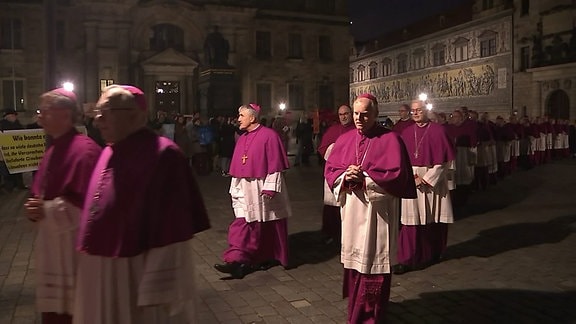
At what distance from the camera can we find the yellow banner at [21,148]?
24.2 ft

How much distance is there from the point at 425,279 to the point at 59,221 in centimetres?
443

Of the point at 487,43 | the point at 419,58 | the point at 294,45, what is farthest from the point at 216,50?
the point at 419,58

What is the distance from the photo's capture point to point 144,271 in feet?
10.1

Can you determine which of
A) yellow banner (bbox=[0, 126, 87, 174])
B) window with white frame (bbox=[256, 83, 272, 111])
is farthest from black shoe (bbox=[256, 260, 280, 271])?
window with white frame (bbox=[256, 83, 272, 111])

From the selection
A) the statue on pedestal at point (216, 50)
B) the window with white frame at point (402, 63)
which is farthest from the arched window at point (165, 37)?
the window with white frame at point (402, 63)

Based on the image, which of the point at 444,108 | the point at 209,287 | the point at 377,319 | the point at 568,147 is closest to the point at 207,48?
the point at 568,147

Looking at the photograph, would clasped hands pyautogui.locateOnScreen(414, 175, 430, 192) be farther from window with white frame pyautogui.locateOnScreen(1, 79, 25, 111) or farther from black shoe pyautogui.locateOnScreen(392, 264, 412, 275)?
window with white frame pyautogui.locateOnScreen(1, 79, 25, 111)

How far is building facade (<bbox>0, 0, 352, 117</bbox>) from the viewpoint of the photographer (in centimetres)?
3488

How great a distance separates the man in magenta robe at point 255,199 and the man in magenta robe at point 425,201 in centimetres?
152

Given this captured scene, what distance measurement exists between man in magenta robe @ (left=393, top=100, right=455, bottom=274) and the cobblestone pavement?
22 cm

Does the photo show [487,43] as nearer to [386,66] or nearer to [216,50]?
[386,66]

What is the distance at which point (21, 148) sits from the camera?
755cm

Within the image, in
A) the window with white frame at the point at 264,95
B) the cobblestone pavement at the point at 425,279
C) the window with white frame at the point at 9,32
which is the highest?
the window with white frame at the point at 9,32

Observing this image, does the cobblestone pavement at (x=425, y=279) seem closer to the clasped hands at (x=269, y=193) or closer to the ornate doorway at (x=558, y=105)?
the clasped hands at (x=269, y=193)
